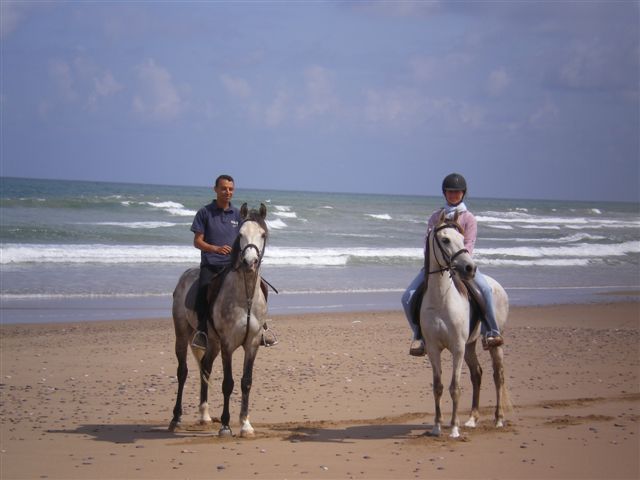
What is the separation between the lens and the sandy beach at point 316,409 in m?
6.29

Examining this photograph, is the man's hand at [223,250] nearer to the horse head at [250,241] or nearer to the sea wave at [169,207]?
the horse head at [250,241]

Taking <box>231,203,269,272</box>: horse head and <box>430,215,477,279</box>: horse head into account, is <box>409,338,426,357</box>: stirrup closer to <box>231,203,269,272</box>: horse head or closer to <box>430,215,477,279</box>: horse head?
<box>430,215,477,279</box>: horse head

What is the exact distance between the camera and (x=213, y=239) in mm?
7664

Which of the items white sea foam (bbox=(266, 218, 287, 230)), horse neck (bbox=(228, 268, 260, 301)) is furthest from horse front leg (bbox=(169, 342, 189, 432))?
white sea foam (bbox=(266, 218, 287, 230))

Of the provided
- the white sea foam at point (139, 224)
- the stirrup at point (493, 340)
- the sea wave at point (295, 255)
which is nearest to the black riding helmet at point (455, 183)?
the stirrup at point (493, 340)

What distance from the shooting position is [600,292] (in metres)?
21.4

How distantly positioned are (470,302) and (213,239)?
2519 mm

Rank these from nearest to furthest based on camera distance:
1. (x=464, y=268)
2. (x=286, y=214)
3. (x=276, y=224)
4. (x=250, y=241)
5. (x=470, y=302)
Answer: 1. (x=464, y=268)
2. (x=250, y=241)
3. (x=470, y=302)
4. (x=276, y=224)
5. (x=286, y=214)

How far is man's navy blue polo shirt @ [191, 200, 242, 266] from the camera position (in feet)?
25.1

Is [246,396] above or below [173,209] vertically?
below

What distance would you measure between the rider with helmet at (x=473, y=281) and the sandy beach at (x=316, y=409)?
856 mm

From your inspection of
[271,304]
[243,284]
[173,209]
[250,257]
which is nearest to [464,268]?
[250,257]

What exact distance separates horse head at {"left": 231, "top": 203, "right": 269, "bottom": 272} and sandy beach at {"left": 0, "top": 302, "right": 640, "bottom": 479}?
158 centimetres

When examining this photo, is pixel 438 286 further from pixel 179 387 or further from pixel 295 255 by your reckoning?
pixel 295 255
